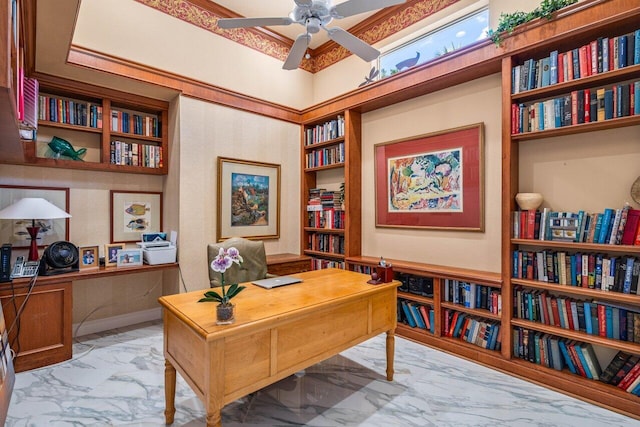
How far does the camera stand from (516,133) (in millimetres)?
2527

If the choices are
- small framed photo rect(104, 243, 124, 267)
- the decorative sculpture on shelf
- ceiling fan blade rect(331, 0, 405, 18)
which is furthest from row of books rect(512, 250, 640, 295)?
the decorative sculpture on shelf

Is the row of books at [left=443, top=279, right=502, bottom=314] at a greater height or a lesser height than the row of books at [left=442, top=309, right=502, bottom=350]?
greater

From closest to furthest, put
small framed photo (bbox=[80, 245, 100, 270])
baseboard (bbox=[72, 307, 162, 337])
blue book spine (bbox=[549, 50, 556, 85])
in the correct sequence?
blue book spine (bbox=[549, 50, 556, 85]), small framed photo (bbox=[80, 245, 100, 270]), baseboard (bbox=[72, 307, 162, 337])

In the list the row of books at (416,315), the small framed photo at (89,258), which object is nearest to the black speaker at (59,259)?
the small framed photo at (89,258)

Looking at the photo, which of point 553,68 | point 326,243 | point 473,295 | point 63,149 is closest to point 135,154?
point 63,149

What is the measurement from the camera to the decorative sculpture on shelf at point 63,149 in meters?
3.04

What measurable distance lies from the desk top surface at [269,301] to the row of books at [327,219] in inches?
60.0

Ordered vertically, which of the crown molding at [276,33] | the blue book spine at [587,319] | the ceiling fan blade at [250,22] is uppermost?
the crown molding at [276,33]

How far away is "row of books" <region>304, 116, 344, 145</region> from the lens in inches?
158

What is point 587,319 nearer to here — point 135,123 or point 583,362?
point 583,362

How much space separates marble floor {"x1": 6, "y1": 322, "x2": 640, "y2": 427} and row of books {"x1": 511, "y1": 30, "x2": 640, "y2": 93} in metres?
2.30

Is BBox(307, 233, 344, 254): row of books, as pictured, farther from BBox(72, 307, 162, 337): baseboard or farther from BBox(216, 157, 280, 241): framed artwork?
BBox(72, 307, 162, 337): baseboard

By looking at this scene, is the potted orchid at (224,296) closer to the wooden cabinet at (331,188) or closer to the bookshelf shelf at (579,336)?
the bookshelf shelf at (579,336)

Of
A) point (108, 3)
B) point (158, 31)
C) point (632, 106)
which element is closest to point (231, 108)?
point (158, 31)
